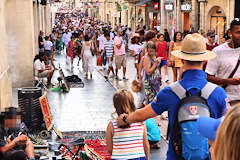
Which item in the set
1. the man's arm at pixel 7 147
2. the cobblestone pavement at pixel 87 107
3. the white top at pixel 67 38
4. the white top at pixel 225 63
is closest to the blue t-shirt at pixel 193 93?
the white top at pixel 225 63

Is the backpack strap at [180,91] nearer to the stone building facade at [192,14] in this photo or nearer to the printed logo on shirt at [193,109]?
the printed logo on shirt at [193,109]

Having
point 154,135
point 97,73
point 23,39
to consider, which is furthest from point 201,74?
point 97,73

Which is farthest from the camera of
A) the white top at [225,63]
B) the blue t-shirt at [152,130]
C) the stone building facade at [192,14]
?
the stone building facade at [192,14]

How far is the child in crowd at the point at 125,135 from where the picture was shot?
5039mm

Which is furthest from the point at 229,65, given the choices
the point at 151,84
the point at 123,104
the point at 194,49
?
the point at 151,84

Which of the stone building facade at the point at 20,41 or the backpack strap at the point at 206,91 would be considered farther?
the stone building facade at the point at 20,41

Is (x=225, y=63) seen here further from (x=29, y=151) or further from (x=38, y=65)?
(x=38, y=65)

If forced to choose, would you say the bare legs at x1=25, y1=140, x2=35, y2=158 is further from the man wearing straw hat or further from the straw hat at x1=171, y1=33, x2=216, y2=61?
the straw hat at x1=171, y1=33, x2=216, y2=61

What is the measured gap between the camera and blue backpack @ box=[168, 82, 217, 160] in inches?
155

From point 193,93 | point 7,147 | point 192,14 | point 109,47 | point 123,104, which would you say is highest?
point 192,14

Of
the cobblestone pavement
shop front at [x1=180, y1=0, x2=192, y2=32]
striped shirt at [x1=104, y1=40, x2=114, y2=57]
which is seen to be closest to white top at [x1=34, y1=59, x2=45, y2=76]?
the cobblestone pavement

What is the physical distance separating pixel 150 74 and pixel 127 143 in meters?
4.04

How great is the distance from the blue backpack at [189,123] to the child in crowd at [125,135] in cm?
107

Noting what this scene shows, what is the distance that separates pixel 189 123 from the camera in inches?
156
